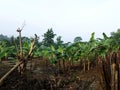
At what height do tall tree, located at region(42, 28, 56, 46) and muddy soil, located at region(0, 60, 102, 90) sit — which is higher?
tall tree, located at region(42, 28, 56, 46)

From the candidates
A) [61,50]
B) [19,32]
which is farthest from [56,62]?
[19,32]

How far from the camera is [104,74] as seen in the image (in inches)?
179

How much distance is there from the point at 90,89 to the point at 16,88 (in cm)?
225

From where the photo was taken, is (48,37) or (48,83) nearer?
(48,83)

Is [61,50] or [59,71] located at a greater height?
[61,50]

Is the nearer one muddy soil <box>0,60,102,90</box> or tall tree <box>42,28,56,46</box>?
muddy soil <box>0,60,102,90</box>

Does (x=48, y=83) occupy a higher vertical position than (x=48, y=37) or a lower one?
lower

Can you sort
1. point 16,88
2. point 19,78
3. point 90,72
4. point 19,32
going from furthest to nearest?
point 90,72
point 19,78
point 16,88
point 19,32

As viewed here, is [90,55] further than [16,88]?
Yes

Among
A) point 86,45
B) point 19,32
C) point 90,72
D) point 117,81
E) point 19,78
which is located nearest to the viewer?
point 117,81

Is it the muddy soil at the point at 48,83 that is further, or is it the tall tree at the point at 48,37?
the tall tree at the point at 48,37

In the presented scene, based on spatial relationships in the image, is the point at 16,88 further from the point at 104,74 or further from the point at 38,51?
the point at 38,51

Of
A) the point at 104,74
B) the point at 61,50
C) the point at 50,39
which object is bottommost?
the point at 104,74

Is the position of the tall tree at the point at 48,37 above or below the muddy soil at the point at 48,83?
above
